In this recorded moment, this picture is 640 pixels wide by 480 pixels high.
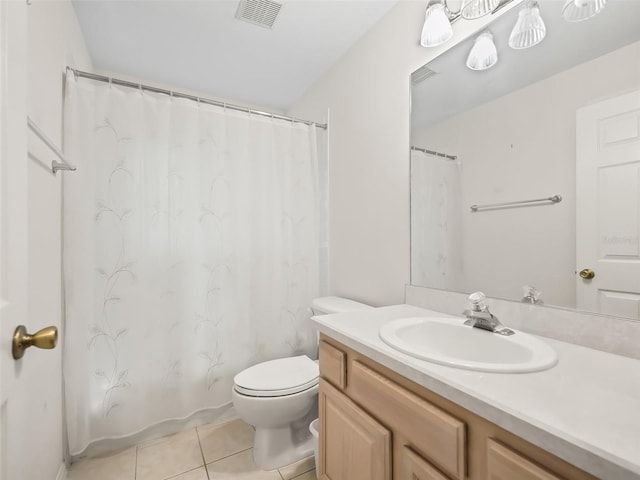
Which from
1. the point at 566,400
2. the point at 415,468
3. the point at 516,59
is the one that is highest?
the point at 516,59

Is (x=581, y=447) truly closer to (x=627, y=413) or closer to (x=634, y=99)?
(x=627, y=413)

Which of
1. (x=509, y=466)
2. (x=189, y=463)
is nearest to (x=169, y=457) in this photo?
(x=189, y=463)

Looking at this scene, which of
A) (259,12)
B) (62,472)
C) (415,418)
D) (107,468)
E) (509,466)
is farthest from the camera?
(259,12)

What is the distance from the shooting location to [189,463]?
1.44 metres

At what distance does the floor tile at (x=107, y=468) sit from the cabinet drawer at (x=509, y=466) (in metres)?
1.63

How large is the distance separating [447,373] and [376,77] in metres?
1.59

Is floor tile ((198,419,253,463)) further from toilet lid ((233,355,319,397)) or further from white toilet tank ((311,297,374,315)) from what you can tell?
white toilet tank ((311,297,374,315))

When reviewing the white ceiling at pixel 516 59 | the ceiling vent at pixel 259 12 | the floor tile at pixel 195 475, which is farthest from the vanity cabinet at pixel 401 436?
the ceiling vent at pixel 259 12

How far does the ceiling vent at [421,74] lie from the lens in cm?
137

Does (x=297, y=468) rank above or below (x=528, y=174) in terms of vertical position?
below

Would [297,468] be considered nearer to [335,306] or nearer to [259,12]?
[335,306]

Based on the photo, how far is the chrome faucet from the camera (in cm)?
92

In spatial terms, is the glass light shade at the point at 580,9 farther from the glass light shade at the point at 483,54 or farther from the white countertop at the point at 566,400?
the white countertop at the point at 566,400

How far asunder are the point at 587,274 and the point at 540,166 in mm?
384
